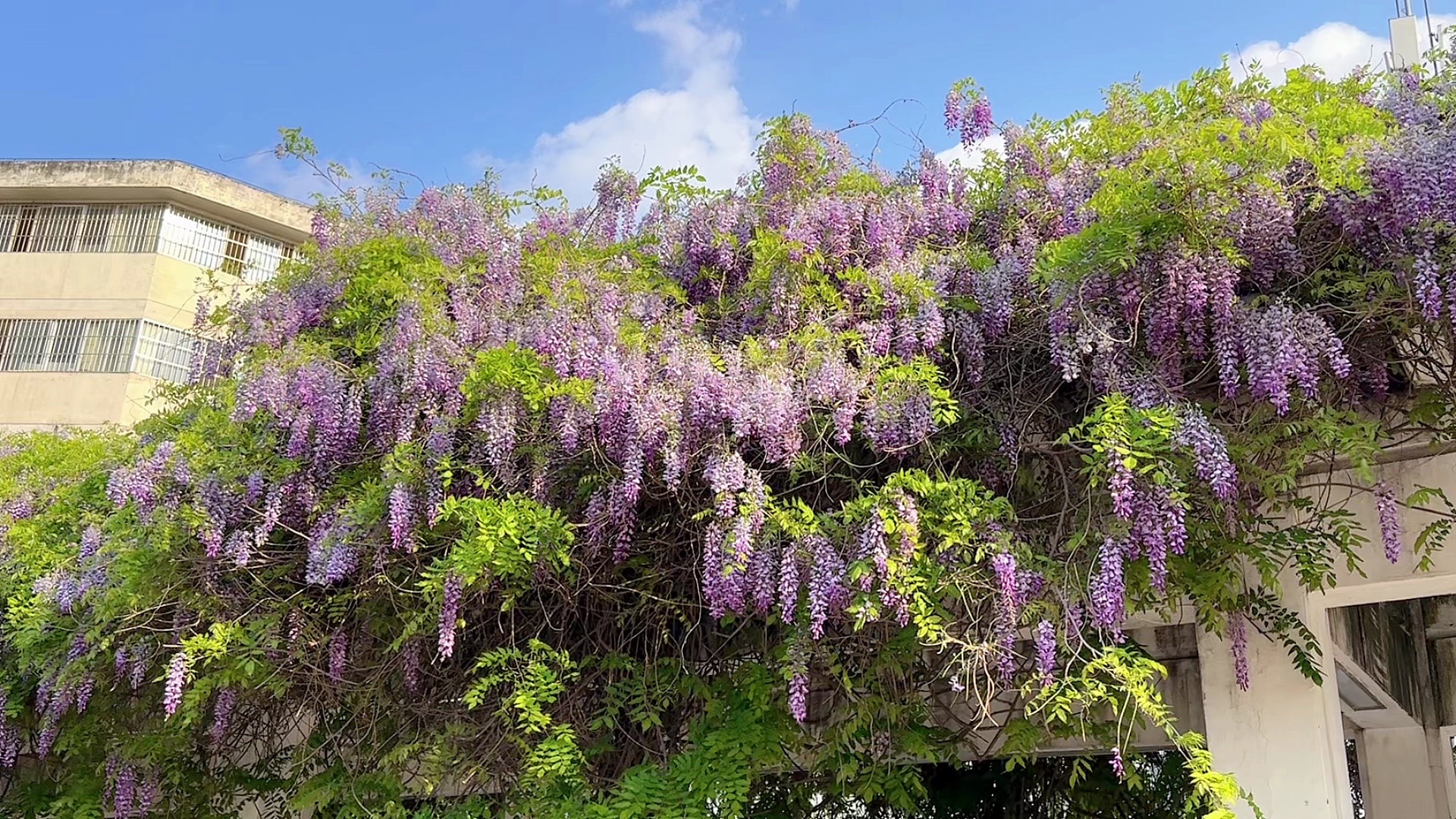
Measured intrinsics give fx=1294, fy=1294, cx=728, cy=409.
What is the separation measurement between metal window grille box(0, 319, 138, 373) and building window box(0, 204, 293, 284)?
0.96 metres

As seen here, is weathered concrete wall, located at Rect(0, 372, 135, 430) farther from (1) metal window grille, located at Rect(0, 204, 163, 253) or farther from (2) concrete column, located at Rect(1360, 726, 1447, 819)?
(2) concrete column, located at Rect(1360, 726, 1447, 819)

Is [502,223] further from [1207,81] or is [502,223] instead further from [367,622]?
[1207,81]

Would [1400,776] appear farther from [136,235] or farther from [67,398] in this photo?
[136,235]

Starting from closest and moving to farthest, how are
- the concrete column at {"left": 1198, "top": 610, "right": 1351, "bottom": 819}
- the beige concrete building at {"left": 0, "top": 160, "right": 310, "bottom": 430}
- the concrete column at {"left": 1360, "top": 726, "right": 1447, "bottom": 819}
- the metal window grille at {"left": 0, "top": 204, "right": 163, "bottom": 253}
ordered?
the concrete column at {"left": 1198, "top": 610, "right": 1351, "bottom": 819} → the concrete column at {"left": 1360, "top": 726, "right": 1447, "bottom": 819} → the beige concrete building at {"left": 0, "top": 160, "right": 310, "bottom": 430} → the metal window grille at {"left": 0, "top": 204, "right": 163, "bottom": 253}

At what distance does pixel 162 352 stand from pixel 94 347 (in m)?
0.84

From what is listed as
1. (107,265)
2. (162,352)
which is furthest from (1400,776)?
(107,265)

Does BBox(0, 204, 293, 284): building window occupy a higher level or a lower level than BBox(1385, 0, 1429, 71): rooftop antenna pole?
higher

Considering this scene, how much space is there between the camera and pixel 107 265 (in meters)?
16.2

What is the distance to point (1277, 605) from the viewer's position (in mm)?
4922

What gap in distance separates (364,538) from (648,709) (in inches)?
51.9

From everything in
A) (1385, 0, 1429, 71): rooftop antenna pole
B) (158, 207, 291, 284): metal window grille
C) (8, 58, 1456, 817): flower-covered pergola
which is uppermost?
(158, 207, 291, 284): metal window grille

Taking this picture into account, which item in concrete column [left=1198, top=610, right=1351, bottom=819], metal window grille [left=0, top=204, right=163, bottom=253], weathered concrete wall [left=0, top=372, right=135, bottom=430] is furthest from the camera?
metal window grille [left=0, top=204, right=163, bottom=253]

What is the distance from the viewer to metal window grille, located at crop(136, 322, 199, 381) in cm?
1591

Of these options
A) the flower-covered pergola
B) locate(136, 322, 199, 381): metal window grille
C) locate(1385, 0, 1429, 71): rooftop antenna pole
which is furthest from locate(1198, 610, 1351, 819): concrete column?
locate(136, 322, 199, 381): metal window grille
